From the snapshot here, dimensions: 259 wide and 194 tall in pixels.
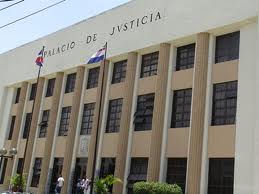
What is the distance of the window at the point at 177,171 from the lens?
1030 inches

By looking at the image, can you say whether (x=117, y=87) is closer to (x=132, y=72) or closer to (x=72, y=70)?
(x=132, y=72)

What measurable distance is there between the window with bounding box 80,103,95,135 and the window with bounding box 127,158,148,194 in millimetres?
Result: 5974

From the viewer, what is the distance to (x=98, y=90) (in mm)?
33625

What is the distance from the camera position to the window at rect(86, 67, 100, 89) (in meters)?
35.0

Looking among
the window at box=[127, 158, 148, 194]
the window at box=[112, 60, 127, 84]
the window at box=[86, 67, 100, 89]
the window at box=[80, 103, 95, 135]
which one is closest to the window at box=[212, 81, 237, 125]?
the window at box=[127, 158, 148, 194]

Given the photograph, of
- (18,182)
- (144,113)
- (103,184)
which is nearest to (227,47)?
(144,113)

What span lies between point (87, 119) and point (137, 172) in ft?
24.9

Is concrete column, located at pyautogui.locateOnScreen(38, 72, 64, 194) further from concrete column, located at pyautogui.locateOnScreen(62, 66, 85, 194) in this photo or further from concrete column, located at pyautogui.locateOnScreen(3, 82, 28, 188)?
concrete column, located at pyautogui.locateOnScreen(3, 82, 28, 188)

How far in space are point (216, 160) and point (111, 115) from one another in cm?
1019

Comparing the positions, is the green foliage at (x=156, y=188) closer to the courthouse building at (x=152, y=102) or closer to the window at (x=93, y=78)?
the courthouse building at (x=152, y=102)

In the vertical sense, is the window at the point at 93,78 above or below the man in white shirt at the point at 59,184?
above

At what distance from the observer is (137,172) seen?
28781 mm

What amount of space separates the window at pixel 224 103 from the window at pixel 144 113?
16.3 feet

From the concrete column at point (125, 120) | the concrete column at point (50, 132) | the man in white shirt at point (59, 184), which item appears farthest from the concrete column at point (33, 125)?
the concrete column at point (125, 120)
